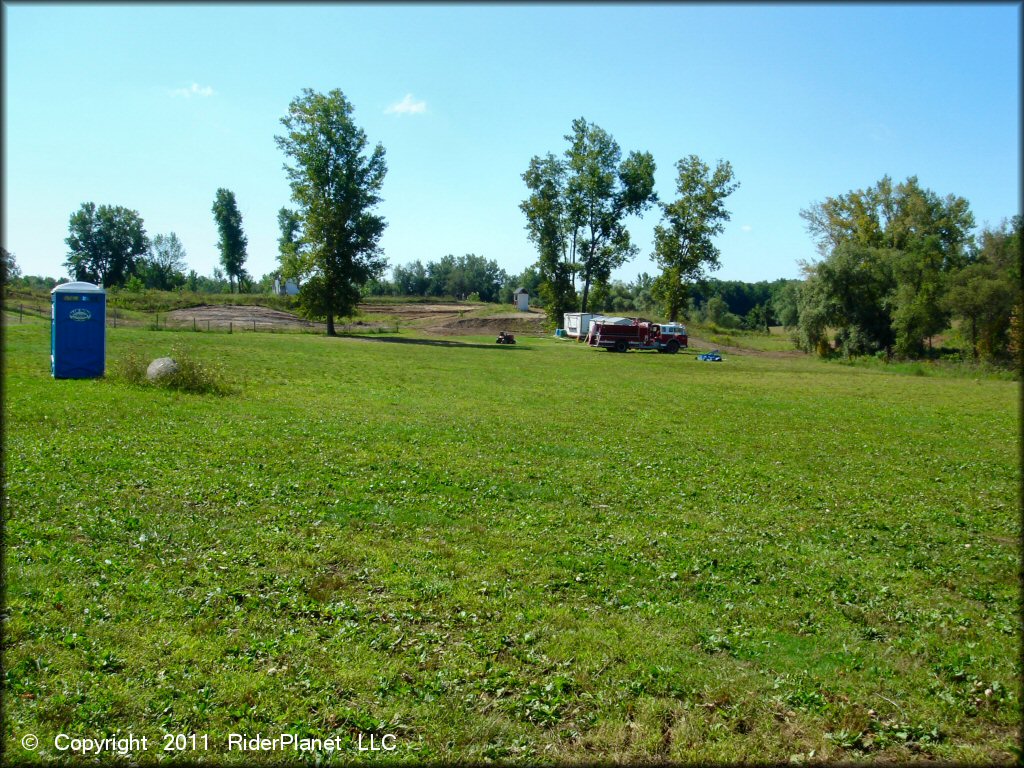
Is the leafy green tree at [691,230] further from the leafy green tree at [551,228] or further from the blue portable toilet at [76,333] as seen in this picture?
the blue portable toilet at [76,333]

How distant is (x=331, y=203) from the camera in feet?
206

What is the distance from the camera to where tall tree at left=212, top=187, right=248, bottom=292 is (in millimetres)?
104312

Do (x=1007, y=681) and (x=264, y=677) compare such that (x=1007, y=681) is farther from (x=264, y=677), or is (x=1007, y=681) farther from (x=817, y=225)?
(x=817, y=225)

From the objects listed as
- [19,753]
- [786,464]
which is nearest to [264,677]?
[19,753]

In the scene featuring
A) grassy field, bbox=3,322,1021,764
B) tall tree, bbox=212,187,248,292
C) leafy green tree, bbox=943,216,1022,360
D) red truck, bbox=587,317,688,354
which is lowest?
grassy field, bbox=3,322,1021,764

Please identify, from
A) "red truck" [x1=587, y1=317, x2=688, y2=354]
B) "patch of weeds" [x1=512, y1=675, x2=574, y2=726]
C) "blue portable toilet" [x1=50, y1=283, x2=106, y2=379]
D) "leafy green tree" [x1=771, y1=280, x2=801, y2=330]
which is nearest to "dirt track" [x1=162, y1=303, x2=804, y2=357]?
"red truck" [x1=587, y1=317, x2=688, y2=354]

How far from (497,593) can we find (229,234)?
111 meters

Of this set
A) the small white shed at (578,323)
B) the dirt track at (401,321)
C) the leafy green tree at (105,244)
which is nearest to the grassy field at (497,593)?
the dirt track at (401,321)

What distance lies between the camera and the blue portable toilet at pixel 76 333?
1877cm

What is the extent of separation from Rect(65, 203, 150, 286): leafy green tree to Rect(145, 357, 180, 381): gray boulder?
80.5 meters

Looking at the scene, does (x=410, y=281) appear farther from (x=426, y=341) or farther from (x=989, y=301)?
(x=989, y=301)

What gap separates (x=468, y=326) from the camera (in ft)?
259

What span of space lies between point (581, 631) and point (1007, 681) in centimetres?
336

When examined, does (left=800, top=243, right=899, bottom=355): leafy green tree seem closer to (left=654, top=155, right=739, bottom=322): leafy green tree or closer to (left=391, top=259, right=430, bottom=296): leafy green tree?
(left=654, top=155, right=739, bottom=322): leafy green tree
